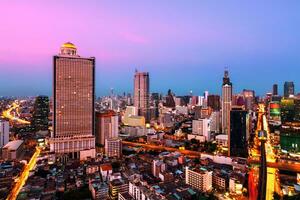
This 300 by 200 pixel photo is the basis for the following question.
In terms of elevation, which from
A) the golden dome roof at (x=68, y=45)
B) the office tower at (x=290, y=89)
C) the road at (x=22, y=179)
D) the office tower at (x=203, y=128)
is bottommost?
the road at (x=22, y=179)

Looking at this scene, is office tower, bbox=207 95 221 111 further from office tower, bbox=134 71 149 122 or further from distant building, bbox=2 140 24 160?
distant building, bbox=2 140 24 160

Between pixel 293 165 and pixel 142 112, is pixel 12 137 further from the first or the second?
pixel 293 165

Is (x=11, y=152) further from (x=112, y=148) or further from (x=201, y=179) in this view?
(x=201, y=179)

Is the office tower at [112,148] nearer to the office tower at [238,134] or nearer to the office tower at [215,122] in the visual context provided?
the office tower at [238,134]

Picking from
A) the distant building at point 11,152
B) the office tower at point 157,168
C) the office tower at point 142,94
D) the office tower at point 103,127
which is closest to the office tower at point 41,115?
the office tower at point 103,127

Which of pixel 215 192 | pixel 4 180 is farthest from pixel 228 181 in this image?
pixel 4 180
